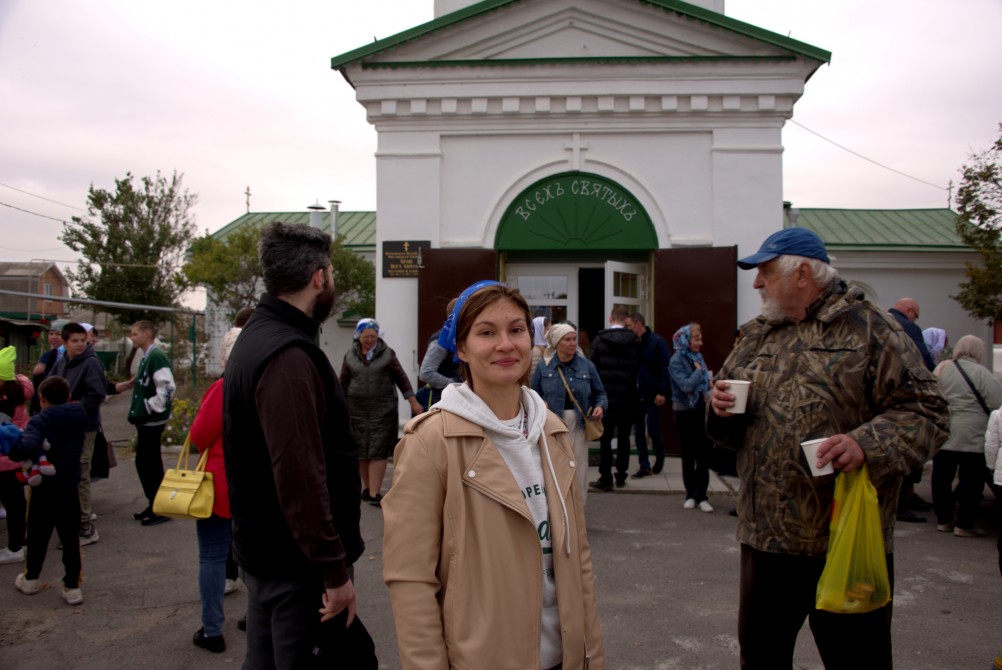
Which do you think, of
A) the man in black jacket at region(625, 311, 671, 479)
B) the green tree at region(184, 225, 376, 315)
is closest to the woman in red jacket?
the man in black jacket at region(625, 311, 671, 479)

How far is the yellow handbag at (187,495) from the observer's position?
400 centimetres

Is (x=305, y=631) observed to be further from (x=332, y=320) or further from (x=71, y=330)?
(x=332, y=320)

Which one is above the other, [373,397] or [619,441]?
[373,397]

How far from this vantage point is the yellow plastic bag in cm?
255

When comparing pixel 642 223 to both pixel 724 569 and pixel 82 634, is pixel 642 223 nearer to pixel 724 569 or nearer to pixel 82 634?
pixel 724 569

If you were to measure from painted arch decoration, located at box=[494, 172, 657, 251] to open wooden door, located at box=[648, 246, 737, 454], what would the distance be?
1.81ft

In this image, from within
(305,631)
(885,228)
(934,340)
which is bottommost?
(305,631)

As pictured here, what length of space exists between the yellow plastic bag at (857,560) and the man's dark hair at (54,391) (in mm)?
5187

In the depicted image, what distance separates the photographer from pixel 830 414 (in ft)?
8.95

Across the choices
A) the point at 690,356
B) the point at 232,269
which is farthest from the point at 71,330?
the point at 232,269

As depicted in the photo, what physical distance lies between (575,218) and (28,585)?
25.2 feet

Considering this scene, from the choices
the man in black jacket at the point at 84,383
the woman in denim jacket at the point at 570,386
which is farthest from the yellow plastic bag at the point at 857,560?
the man in black jacket at the point at 84,383

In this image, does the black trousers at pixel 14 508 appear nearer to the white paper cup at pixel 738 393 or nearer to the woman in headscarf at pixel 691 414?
the white paper cup at pixel 738 393

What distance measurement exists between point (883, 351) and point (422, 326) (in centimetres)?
802
